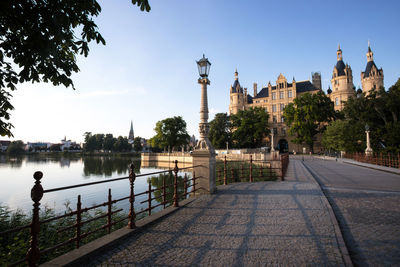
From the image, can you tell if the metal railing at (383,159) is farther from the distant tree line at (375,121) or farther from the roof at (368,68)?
the roof at (368,68)

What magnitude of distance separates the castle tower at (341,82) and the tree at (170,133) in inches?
1682

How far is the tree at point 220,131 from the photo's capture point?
197ft

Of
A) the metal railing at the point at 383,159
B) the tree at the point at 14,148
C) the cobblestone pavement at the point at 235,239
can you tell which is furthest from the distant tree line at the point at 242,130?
the tree at the point at 14,148

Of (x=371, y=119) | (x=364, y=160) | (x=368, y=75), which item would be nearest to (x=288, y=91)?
(x=368, y=75)

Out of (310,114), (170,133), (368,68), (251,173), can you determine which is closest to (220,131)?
(170,133)

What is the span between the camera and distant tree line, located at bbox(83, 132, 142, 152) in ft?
339

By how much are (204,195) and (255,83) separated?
8071 cm

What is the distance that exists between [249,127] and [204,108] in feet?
170

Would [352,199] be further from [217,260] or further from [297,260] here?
[217,260]

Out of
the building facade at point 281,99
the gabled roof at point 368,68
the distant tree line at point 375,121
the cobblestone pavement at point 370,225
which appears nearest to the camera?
the cobblestone pavement at point 370,225

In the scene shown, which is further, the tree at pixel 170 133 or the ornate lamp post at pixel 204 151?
the tree at pixel 170 133

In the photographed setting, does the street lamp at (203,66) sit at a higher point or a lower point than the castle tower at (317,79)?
lower

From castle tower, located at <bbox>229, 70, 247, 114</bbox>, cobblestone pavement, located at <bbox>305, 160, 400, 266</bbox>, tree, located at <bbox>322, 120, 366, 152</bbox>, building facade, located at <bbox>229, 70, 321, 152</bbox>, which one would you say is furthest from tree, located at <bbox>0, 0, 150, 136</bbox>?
castle tower, located at <bbox>229, 70, 247, 114</bbox>

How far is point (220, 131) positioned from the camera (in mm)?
61812
